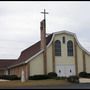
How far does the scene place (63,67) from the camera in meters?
42.6

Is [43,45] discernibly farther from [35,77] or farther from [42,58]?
[35,77]

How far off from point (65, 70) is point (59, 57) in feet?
6.78

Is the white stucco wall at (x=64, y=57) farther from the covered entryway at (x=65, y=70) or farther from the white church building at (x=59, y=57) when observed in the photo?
the covered entryway at (x=65, y=70)

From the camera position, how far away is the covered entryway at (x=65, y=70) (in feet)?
138

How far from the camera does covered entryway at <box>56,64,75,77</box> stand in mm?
41969

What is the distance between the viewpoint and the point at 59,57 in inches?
1672

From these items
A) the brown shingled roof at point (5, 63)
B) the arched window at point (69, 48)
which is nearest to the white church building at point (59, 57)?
the arched window at point (69, 48)

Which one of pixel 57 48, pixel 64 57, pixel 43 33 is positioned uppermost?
pixel 43 33

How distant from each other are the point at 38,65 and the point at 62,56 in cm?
394

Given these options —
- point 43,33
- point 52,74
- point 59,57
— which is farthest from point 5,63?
point 52,74

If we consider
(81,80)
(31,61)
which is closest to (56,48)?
(31,61)

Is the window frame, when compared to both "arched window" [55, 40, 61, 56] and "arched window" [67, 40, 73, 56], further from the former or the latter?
"arched window" [67, 40, 73, 56]

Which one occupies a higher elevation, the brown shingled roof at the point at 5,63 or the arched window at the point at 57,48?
the arched window at the point at 57,48

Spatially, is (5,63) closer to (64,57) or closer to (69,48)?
(64,57)
